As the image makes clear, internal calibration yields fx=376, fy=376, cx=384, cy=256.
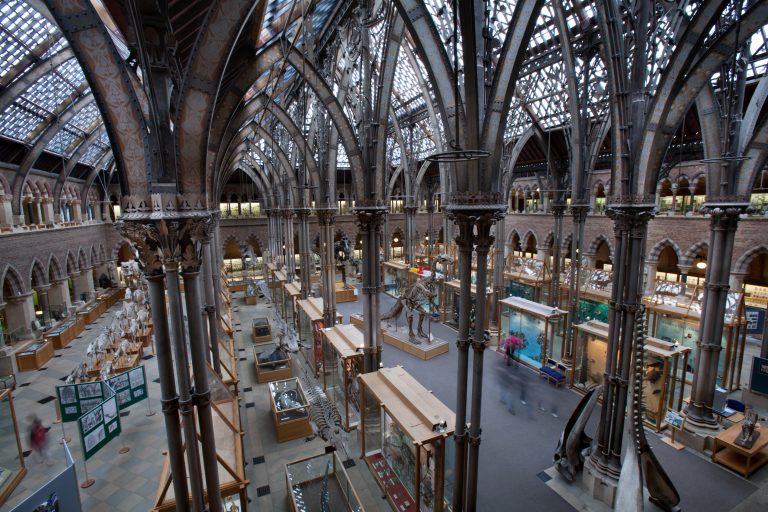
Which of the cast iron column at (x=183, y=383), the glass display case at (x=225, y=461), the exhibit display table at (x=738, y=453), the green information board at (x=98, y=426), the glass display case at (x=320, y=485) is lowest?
the exhibit display table at (x=738, y=453)

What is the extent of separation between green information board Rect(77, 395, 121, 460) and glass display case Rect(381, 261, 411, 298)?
45.1 ft


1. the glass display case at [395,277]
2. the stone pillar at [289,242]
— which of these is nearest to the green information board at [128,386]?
the stone pillar at [289,242]

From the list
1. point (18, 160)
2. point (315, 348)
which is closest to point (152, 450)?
point (315, 348)

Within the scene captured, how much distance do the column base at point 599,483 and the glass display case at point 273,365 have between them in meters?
8.09

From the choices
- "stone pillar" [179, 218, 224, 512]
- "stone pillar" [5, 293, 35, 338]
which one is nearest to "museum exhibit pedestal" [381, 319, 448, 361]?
"stone pillar" [179, 218, 224, 512]

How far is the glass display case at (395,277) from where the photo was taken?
20016mm

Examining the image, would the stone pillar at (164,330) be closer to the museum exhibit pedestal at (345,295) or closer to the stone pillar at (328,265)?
the stone pillar at (328,265)

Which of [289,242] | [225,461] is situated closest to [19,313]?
[289,242]

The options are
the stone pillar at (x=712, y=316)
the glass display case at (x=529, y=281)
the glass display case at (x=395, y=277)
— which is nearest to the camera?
the stone pillar at (x=712, y=316)

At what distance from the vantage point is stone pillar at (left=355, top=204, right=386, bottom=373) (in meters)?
8.14

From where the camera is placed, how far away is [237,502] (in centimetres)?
596

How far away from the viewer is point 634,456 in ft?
8.95

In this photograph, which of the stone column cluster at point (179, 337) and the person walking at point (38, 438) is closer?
the stone column cluster at point (179, 337)

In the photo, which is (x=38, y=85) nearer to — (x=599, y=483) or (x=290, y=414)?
(x=290, y=414)
